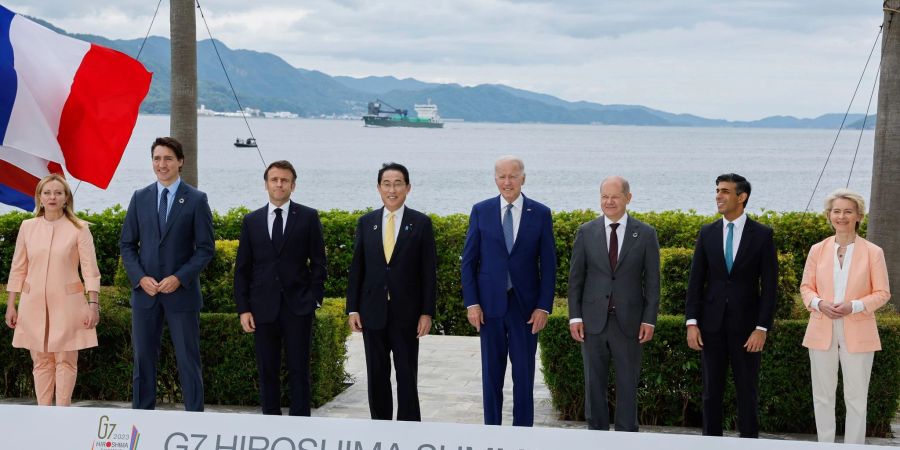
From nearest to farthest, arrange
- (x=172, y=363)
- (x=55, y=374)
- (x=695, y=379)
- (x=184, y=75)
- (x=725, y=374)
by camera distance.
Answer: (x=725, y=374), (x=55, y=374), (x=695, y=379), (x=172, y=363), (x=184, y=75)

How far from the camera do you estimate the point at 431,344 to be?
440 inches

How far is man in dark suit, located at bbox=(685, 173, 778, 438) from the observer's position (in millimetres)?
6598

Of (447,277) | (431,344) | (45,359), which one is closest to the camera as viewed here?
(45,359)

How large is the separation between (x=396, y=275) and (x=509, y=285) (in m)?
0.80

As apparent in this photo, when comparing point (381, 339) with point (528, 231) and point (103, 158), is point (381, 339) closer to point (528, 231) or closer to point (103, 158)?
point (528, 231)

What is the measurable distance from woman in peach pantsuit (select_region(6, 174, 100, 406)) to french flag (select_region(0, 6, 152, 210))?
61cm

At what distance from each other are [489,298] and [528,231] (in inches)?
21.4

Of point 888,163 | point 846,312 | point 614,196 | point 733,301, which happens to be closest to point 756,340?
point 733,301

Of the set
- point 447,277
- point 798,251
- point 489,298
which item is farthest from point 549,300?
point 798,251

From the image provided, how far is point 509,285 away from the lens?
22.3 feet

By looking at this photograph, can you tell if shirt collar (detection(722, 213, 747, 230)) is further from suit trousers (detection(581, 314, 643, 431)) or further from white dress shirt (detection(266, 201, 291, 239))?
white dress shirt (detection(266, 201, 291, 239))

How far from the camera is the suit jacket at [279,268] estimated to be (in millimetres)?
6891

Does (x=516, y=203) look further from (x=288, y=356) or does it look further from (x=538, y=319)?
(x=288, y=356)

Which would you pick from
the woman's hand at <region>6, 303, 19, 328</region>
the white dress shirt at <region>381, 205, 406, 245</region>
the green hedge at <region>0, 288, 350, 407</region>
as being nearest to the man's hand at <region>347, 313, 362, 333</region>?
the white dress shirt at <region>381, 205, 406, 245</region>
